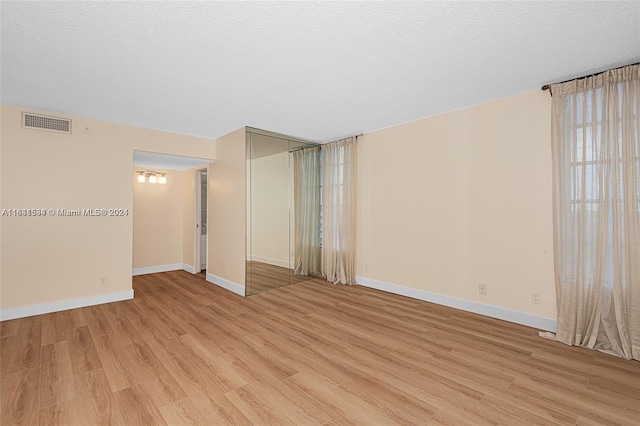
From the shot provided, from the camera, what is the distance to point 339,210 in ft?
17.3

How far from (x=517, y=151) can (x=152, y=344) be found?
4482 mm

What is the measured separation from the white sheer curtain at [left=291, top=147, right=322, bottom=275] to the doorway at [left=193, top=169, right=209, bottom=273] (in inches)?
84.0

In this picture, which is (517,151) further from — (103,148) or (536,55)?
(103,148)

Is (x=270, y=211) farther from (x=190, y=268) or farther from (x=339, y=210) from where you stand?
(x=190, y=268)

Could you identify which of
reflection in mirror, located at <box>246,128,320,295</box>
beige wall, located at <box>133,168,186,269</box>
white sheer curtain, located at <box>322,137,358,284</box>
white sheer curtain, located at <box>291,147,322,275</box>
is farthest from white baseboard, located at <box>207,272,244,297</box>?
beige wall, located at <box>133,168,186,269</box>

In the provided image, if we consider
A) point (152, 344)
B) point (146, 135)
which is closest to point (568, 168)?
point (152, 344)

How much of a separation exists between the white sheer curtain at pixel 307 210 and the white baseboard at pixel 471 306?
48.2 inches

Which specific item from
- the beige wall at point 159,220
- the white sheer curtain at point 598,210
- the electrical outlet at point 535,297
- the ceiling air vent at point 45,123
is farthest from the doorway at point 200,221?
the white sheer curtain at point 598,210

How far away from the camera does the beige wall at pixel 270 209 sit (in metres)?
4.53

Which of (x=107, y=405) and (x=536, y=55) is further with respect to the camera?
(x=536, y=55)

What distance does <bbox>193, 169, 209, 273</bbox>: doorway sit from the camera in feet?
19.9

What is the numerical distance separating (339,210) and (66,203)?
4.07m

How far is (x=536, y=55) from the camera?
2.43m

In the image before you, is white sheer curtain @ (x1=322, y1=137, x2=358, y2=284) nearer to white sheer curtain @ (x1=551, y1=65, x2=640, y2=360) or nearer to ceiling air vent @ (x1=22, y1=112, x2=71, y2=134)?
white sheer curtain @ (x1=551, y1=65, x2=640, y2=360)
